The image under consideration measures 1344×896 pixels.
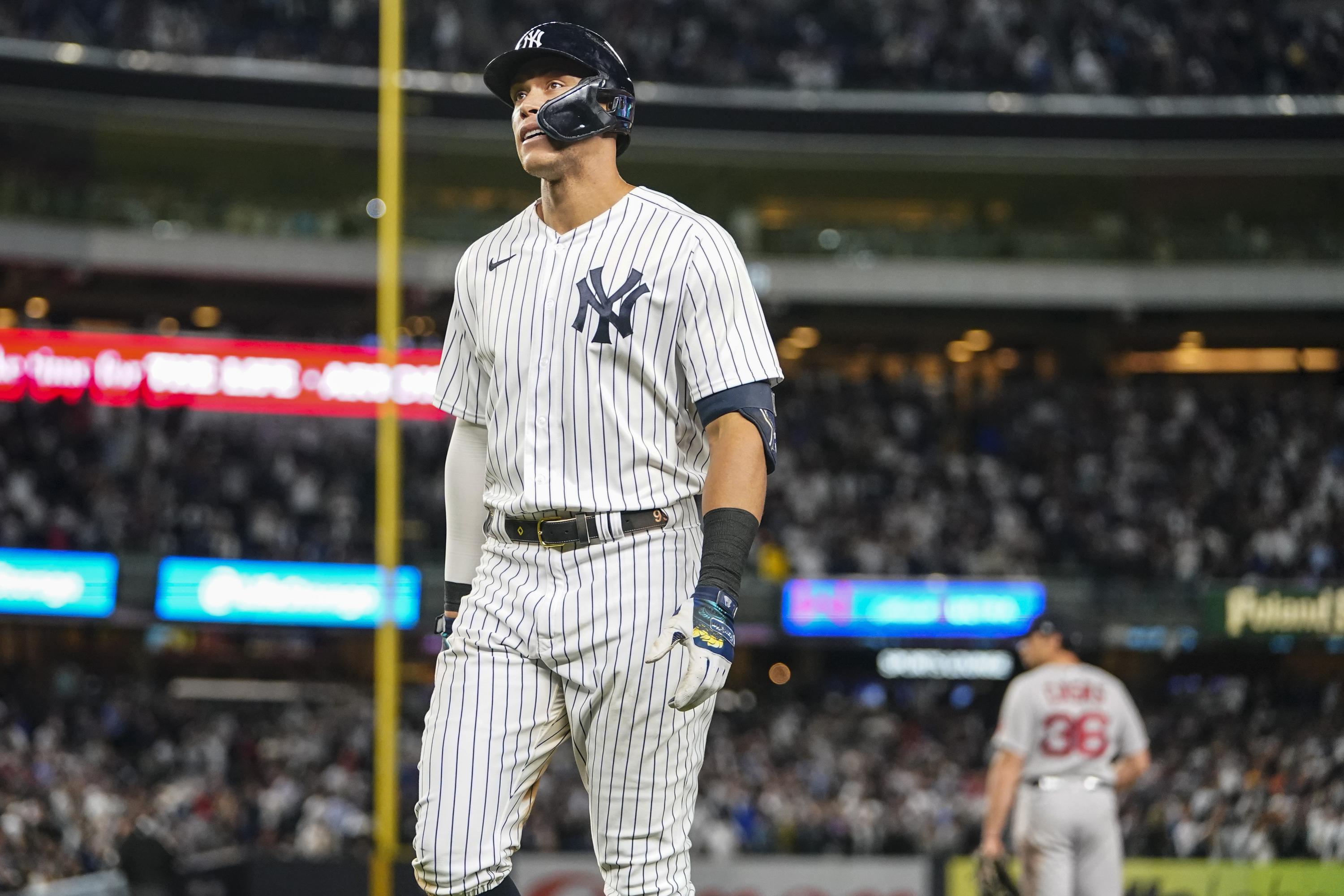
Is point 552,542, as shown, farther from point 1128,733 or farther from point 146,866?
point 146,866

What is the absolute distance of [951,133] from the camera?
87.3 feet

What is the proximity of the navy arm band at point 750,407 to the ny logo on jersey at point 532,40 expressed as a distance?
2.54 ft

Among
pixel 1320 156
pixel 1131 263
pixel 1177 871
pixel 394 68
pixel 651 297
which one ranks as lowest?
pixel 1177 871

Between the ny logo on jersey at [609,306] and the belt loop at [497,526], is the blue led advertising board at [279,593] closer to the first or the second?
the belt loop at [497,526]

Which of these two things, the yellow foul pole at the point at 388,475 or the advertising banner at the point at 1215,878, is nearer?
the yellow foul pole at the point at 388,475

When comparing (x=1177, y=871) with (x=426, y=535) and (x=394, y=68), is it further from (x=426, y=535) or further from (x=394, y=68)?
(x=426, y=535)

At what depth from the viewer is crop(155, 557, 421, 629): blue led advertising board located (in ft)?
73.4

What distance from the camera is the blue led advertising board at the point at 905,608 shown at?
23500mm

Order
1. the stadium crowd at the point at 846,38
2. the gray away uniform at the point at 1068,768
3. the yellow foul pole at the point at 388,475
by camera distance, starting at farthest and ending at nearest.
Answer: the stadium crowd at the point at 846,38 → the yellow foul pole at the point at 388,475 → the gray away uniform at the point at 1068,768

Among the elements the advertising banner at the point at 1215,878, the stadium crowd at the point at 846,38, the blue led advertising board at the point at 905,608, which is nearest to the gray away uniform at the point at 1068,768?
the advertising banner at the point at 1215,878

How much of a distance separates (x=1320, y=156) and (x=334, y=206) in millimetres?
15158

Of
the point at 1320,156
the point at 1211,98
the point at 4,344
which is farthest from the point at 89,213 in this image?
the point at 1320,156

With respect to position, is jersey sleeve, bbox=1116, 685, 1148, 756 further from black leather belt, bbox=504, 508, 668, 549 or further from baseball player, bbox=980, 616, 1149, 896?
black leather belt, bbox=504, 508, 668, 549

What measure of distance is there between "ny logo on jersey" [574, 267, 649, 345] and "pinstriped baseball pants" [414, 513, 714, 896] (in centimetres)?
38
